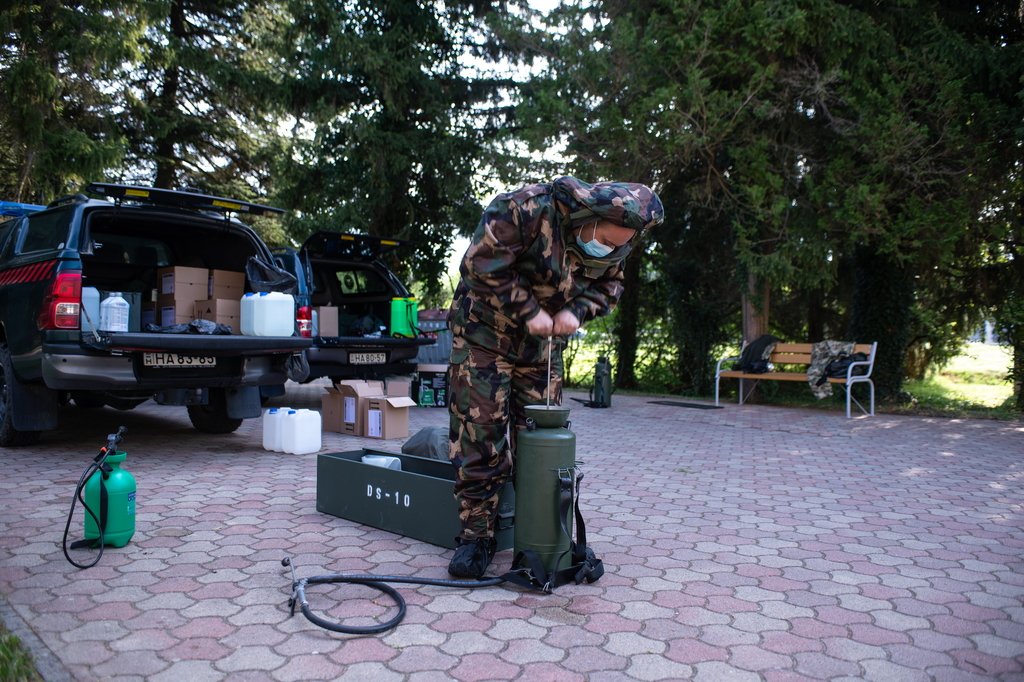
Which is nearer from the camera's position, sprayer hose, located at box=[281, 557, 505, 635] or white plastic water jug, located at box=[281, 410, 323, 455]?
sprayer hose, located at box=[281, 557, 505, 635]

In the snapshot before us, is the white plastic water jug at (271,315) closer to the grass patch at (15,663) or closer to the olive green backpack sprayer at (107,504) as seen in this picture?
the olive green backpack sprayer at (107,504)

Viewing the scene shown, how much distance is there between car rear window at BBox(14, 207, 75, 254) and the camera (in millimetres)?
4961

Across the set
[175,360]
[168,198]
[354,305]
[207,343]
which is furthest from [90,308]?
[354,305]

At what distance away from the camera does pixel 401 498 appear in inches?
135

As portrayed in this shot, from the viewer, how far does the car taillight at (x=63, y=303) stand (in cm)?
461

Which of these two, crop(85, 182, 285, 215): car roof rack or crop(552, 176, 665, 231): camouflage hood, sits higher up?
crop(85, 182, 285, 215): car roof rack

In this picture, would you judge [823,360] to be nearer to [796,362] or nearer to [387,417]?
[796,362]

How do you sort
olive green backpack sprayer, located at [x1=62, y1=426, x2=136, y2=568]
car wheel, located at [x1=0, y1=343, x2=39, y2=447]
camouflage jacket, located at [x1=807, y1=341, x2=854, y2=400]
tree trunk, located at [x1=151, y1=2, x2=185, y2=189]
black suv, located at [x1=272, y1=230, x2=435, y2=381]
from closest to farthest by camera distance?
olive green backpack sprayer, located at [x1=62, y1=426, x2=136, y2=568], car wheel, located at [x1=0, y1=343, x2=39, y2=447], black suv, located at [x1=272, y1=230, x2=435, y2=381], camouflage jacket, located at [x1=807, y1=341, x2=854, y2=400], tree trunk, located at [x1=151, y1=2, x2=185, y2=189]

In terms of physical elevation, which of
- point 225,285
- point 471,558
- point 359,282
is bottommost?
point 471,558

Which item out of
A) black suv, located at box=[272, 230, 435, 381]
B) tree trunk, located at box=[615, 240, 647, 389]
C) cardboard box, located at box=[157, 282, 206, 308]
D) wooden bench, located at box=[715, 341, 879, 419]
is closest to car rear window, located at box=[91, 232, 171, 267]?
cardboard box, located at box=[157, 282, 206, 308]

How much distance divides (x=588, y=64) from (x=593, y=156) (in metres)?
1.34

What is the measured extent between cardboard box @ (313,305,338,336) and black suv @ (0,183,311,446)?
1.63m

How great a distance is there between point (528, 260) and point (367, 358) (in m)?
5.10

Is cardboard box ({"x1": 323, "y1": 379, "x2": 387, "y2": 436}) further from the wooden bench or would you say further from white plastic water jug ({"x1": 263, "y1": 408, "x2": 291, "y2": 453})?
the wooden bench
